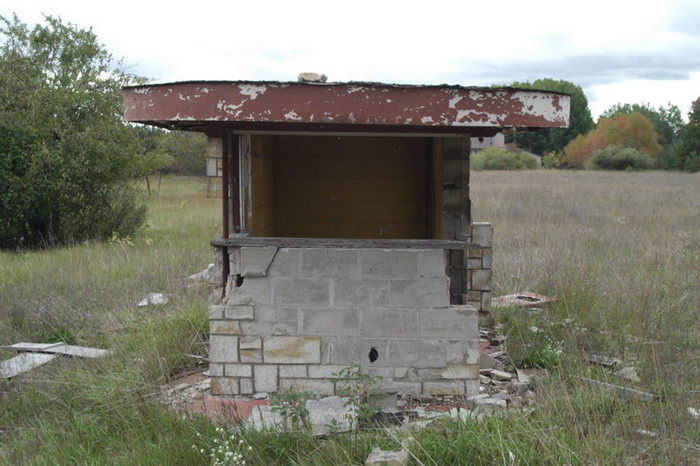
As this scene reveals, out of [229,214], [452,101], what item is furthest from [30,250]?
[452,101]

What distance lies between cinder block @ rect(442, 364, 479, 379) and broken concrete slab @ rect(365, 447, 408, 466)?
155 cm

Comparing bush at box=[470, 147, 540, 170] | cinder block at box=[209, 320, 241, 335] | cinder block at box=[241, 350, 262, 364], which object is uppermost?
bush at box=[470, 147, 540, 170]

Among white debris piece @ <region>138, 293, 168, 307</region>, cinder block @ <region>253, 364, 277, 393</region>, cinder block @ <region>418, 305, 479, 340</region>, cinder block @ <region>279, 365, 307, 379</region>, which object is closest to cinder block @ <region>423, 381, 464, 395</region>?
cinder block @ <region>418, 305, 479, 340</region>

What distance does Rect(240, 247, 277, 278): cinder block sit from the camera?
5.39 metres

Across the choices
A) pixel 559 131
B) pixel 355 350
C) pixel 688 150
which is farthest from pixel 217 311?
pixel 559 131

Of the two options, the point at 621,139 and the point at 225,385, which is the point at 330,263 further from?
the point at 621,139

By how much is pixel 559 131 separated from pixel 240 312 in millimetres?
71638

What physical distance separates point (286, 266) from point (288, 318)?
395 mm

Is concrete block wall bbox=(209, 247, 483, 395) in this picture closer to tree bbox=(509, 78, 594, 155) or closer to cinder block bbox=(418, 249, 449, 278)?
cinder block bbox=(418, 249, 449, 278)

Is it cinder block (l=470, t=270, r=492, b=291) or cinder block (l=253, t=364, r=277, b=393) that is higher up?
cinder block (l=470, t=270, r=492, b=291)

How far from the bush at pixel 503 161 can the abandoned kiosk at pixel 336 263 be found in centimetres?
4894

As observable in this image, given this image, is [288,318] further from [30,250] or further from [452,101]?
[30,250]

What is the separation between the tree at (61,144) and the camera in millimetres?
13492

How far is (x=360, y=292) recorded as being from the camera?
5.40 metres
